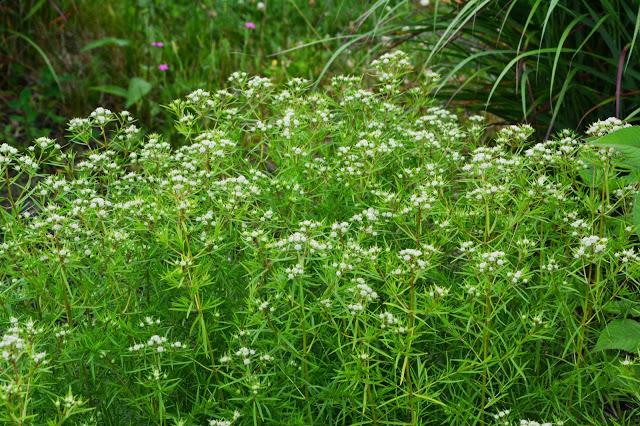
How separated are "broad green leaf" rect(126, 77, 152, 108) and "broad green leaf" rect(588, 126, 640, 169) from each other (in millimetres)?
3379

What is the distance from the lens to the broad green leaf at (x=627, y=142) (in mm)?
2430

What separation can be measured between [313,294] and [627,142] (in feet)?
3.08

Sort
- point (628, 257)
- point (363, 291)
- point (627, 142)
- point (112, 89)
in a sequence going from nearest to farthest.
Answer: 1. point (363, 291)
2. point (628, 257)
3. point (627, 142)
4. point (112, 89)

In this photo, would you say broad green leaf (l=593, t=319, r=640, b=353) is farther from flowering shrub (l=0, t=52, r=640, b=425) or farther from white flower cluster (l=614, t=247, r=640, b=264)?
white flower cluster (l=614, t=247, r=640, b=264)

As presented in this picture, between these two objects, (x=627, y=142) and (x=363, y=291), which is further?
(x=627, y=142)

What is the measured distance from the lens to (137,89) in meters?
5.37

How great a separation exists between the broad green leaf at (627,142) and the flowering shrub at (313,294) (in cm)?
6

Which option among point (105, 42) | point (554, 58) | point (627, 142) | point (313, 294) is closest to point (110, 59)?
point (105, 42)

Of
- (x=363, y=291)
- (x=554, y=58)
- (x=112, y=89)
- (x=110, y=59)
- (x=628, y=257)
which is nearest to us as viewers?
(x=363, y=291)

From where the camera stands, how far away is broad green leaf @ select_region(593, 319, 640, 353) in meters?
2.40

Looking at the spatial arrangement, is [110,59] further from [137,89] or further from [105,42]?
[137,89]

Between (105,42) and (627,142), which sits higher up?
(627,142)

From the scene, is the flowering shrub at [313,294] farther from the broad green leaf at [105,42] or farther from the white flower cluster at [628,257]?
the broad green leaf at [105,42]

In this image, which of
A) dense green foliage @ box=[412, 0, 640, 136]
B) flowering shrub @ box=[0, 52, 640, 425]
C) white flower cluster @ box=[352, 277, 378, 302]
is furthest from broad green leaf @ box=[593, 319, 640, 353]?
dense green foliage @ box=[412, 0, 640, 136]
